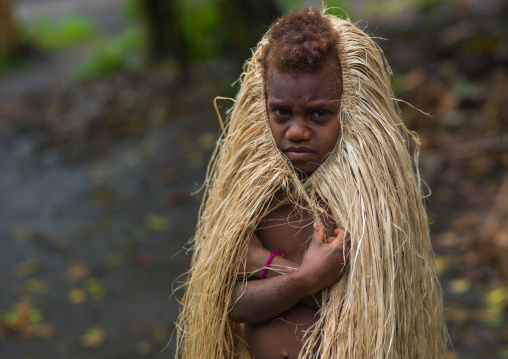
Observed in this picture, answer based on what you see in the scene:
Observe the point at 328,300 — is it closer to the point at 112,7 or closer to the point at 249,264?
the point at 249,264

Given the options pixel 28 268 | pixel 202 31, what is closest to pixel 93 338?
pixel 28 268

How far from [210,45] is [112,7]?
7.62 metres

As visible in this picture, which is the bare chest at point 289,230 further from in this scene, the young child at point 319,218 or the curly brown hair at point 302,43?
the curly brown hair at point 302,43

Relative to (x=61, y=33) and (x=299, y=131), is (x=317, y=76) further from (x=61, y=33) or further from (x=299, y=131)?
(x=61, y=33)

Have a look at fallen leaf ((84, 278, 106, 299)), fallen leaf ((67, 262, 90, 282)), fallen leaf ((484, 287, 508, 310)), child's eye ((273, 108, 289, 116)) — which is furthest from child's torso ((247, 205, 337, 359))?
fallen leaf ((67, 262, 90, 282))

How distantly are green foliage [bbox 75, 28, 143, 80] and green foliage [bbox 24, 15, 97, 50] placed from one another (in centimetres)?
248

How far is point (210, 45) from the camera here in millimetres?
9820

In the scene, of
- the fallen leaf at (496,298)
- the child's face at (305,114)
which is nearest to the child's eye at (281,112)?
the child's face at (305,114)

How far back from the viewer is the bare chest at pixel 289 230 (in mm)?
2232

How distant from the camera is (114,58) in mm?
11188

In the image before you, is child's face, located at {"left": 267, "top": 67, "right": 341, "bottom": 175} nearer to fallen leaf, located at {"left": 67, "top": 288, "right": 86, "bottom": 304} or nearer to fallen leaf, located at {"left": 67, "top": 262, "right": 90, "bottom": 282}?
fallen leaf, located at {"left": 67, "top": 288, "right": 86, "bottom": 304}

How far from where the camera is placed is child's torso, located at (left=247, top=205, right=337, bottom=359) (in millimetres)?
2219

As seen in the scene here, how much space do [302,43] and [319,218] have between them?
606 mm

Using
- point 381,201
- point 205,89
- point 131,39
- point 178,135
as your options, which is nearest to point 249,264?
point 381,201
